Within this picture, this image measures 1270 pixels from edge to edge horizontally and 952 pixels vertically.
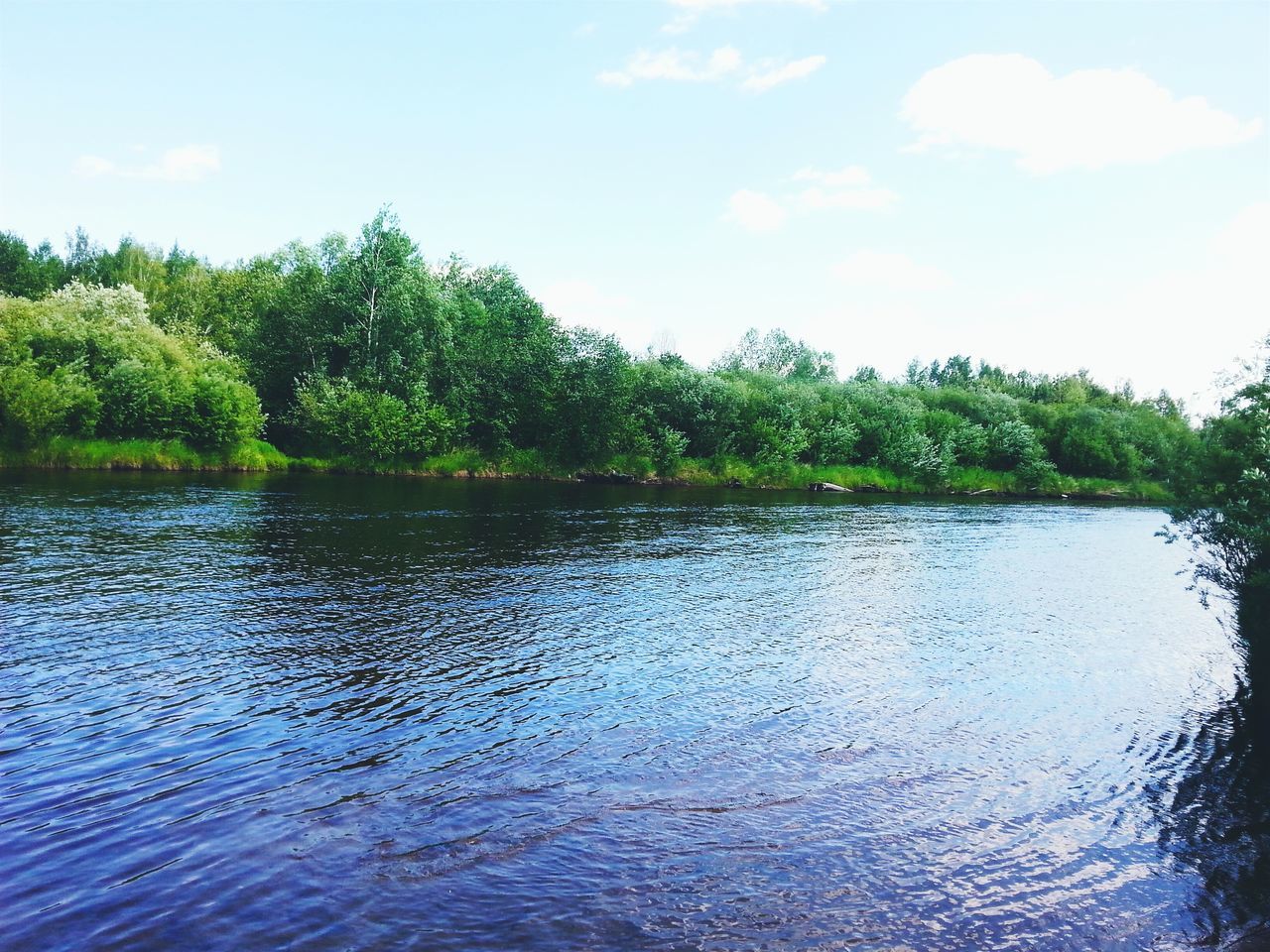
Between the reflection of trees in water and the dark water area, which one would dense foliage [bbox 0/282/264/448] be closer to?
the dark water area

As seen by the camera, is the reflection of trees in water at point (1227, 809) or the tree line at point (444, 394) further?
the tree line at point (444, 394)

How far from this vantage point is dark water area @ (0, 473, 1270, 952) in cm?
827

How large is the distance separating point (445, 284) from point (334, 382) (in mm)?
33731

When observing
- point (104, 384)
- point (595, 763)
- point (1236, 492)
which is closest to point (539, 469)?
point (104, 384)

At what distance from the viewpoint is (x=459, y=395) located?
80812mm

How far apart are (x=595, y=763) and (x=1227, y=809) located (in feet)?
31.1

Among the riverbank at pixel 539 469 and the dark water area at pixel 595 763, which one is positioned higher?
the riverbank at pixel 539 469

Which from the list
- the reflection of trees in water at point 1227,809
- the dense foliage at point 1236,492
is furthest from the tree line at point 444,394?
the reflection of trees in water at point 1227,809

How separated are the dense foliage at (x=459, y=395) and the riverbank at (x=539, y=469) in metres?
0.87

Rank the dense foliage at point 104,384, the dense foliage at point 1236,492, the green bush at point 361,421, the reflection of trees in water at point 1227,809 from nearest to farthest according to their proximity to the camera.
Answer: the reflection of trees in water at point 1227,809 < the dense foliage at point 1236,492 < the dense foliage at point 104,384 < the green bush at point 361,421

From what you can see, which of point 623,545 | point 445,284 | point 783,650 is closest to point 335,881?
point 783,650

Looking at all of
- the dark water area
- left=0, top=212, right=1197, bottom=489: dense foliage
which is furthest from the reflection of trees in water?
left=0, top=212, right=1197, bottom=489: dense foliage

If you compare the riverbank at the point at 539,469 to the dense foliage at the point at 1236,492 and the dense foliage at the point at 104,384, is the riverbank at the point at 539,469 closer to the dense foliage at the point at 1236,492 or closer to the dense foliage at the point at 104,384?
the dense foliage at the point at 104,384

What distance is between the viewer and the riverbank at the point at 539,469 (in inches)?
2395
